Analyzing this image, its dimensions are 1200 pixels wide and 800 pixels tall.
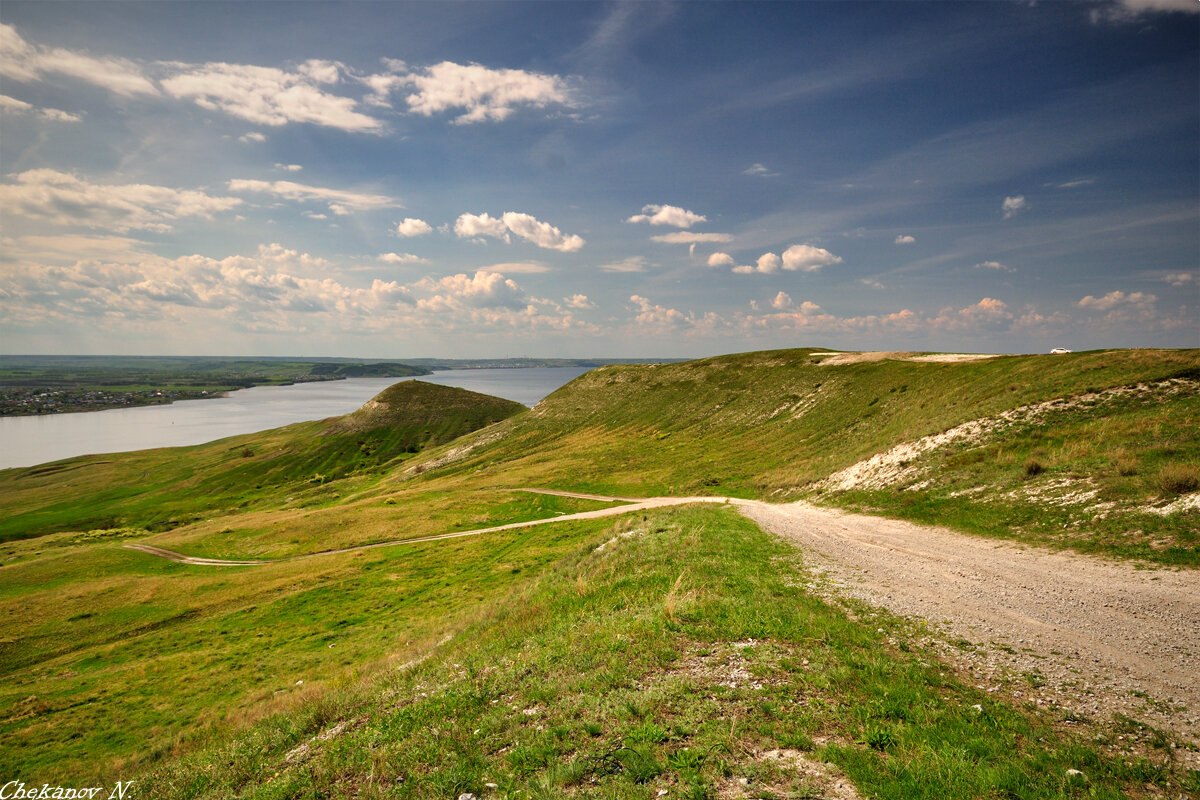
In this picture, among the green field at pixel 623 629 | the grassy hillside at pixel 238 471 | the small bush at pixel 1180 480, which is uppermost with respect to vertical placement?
the small bush at pixel 1180 480

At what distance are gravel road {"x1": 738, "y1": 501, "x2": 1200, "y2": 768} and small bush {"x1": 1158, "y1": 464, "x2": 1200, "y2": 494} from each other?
625 cm

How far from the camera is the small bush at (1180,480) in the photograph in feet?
65.6

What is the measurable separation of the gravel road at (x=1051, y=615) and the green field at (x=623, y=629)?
1.31m

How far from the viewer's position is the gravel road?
9.58 m

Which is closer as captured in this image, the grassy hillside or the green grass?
the green grass

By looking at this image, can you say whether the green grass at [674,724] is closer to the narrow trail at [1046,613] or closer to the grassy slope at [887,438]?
the narrow trail at [1046,613]

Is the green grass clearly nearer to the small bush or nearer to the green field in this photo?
the green field

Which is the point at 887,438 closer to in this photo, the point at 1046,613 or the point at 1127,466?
the point at 1127,466

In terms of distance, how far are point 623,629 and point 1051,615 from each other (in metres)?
12.8

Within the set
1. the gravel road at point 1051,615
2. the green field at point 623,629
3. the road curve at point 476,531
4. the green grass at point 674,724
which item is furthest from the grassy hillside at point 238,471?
the gravel road at point 1051,615

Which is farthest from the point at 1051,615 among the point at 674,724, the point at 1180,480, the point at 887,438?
the point at 887,438

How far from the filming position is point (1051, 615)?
45.0 feet

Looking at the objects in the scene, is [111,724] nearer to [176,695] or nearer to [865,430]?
[176,695]

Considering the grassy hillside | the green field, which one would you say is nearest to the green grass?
the green field
